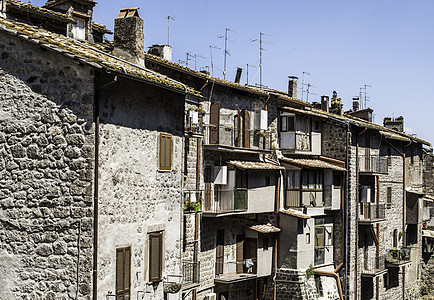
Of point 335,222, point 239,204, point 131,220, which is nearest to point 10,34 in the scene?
point 131,220

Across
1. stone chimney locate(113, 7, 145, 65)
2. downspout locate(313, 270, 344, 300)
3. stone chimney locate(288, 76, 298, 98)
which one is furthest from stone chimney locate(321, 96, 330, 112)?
stone chimney locate(113, 7, 145, 65)

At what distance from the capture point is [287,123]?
35125mm

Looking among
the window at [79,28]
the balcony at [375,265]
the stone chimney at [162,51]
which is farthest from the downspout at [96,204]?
the balcony at [375,265]

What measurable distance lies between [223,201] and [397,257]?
62.1 ft

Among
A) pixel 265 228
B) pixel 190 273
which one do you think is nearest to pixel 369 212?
pixel 265 228

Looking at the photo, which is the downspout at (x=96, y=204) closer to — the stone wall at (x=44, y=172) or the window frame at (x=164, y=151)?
the stone wall at (x=44, y=172)

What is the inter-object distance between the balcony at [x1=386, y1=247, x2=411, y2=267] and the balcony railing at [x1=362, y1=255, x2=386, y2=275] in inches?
35.2

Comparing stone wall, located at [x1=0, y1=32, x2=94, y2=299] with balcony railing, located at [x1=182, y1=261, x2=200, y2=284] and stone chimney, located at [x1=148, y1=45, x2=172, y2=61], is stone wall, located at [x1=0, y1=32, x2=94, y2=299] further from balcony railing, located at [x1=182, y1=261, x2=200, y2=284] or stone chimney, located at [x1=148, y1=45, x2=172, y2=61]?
stone chimney, located at [x1=148, y1=45, x2=172, y2=61]

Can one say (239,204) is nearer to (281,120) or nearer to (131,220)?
(281,120)

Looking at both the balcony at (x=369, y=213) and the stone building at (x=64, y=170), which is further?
the balcony at (x=369, y=213)

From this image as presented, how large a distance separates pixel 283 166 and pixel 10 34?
72.0ft

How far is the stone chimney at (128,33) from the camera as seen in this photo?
18844 mm

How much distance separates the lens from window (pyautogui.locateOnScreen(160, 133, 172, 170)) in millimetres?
17000

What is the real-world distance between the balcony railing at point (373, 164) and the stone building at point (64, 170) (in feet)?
86.8
